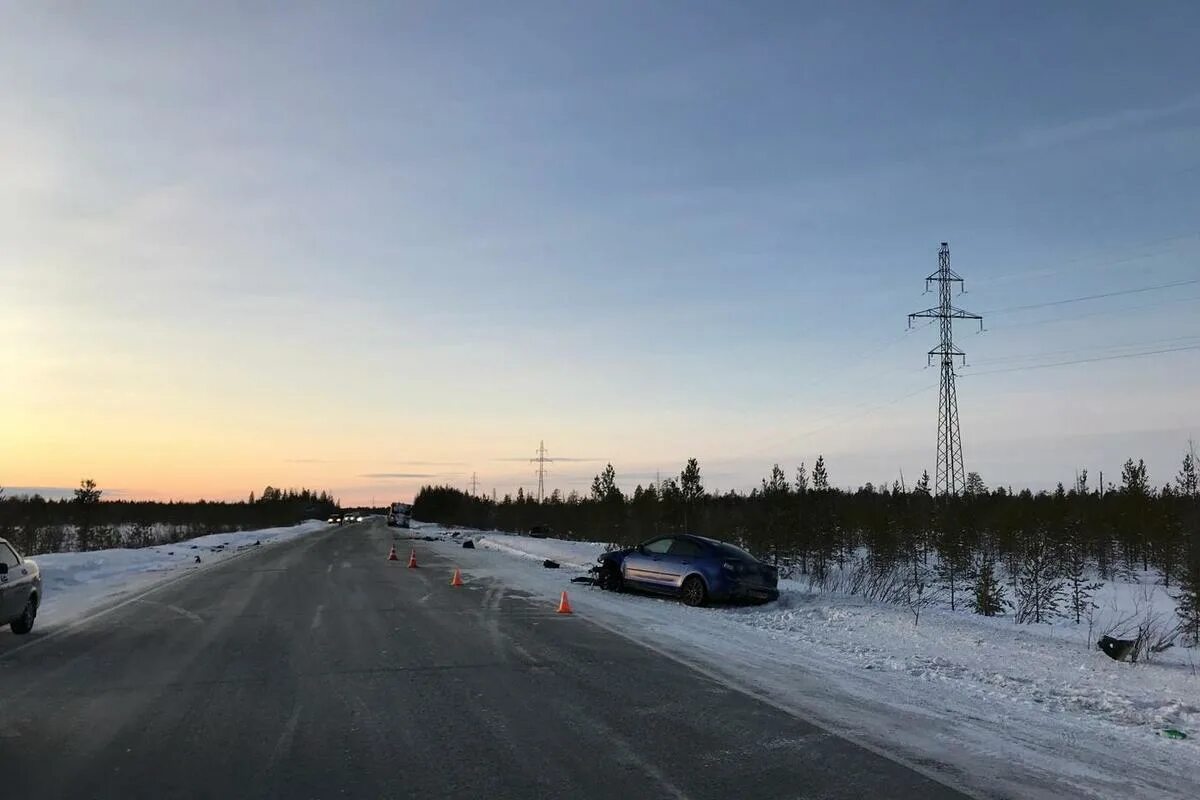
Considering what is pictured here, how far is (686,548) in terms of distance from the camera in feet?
60.9

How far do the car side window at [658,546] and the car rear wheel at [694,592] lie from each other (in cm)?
127

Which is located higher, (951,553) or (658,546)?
(658,546)

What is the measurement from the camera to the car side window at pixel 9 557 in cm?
1227

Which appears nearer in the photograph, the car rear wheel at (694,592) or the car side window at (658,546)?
the car rear wheel at (694,592)

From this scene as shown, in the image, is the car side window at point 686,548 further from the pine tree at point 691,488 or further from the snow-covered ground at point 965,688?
the pine tree at point 691,488

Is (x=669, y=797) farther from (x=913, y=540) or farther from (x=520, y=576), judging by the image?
(x=913, y=540)

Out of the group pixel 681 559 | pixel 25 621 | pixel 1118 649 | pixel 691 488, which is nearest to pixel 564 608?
pixel 681 559

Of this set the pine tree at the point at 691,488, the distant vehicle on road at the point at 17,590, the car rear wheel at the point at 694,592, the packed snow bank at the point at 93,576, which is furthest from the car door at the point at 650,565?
the pine tree at the point at 691,488

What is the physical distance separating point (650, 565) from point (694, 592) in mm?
1696

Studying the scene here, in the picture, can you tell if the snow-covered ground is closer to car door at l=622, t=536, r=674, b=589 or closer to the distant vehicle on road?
car door at l=622, t=536, r=674, b=589

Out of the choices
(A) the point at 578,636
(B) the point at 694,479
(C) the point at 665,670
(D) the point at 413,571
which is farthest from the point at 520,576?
(B) the point at 694,479

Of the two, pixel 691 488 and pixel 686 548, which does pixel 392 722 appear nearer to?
pixel 686 548

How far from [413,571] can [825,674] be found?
61.0 feet

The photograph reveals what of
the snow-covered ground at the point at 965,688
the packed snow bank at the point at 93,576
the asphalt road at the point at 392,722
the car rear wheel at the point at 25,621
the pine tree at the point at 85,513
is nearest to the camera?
the asphalt road at the point at 392,722
